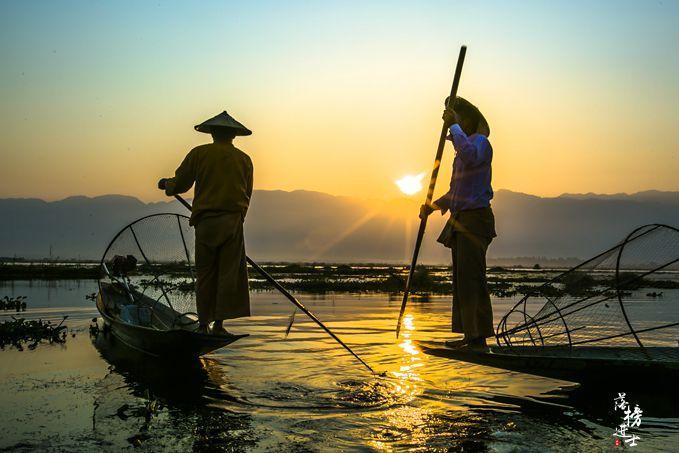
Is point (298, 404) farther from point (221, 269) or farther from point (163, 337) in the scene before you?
point (163, 337)

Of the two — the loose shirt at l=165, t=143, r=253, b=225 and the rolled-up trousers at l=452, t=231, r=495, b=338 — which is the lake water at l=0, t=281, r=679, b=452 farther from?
the loose shirt at l=165, t=143, r=253, b=225

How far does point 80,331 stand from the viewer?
A: 12836mm

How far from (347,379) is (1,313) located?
37.9 ft

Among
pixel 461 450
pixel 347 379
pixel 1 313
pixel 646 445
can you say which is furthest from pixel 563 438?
pixel 1 313

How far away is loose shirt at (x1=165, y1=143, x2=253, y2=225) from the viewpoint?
7.72 metres

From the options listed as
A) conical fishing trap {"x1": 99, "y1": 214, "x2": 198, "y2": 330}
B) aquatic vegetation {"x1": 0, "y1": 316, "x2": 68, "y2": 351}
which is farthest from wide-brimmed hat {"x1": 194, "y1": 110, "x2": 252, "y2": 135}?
aquatic vegetation {"x1": 0, "y1": 316, "x2": 68, "y2": 351}

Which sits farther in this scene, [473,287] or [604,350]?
[604,350]

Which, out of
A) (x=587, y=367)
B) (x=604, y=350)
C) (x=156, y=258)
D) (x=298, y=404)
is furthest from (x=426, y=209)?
→ (x=156, y=258)

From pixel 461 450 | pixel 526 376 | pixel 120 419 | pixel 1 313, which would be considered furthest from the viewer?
pixel 1 313

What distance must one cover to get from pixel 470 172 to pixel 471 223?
1.73 feet

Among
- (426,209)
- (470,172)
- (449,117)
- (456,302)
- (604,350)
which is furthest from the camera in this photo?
(604,350)

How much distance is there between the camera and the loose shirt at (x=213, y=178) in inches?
304

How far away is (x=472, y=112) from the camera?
7023mm

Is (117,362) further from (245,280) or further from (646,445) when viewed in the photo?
(646,445)
